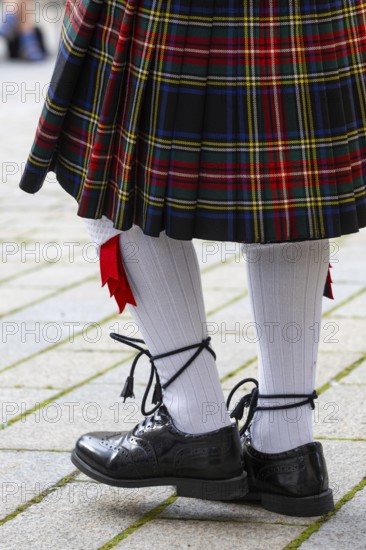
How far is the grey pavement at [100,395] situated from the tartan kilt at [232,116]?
1.78 feet

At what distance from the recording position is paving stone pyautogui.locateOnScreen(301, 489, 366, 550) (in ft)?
6.39

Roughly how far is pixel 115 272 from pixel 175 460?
15.2 inches

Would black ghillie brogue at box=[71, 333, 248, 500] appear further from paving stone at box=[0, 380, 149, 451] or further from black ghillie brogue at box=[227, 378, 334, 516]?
paving stone at box=[0, 380, 149, 451]

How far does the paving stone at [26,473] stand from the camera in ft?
7.28

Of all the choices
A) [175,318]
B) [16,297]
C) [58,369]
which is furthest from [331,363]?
[16,297]

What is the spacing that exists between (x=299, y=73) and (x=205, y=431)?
70 cm

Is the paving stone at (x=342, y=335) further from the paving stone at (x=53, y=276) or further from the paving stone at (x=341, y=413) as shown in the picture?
the paving stone at (x=53, y=276)

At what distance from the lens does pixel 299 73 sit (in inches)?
76.0

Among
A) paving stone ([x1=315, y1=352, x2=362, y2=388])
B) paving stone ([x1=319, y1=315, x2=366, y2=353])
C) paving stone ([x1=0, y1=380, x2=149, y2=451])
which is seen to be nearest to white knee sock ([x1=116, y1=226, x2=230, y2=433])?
paving stone ([x1=0, y1=380, x2=149, y2=451])

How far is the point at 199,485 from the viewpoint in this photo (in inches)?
84.4

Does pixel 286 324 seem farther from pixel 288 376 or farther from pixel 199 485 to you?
pixel 199 485

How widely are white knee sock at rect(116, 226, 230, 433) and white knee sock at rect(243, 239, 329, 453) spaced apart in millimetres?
100

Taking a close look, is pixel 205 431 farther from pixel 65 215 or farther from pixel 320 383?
pixel 65 215

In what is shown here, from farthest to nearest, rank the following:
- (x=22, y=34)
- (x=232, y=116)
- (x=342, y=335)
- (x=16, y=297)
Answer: (x=22, y=34) < (x=16, y=297) < (x=342, y=335) < (x=232, y=116)
